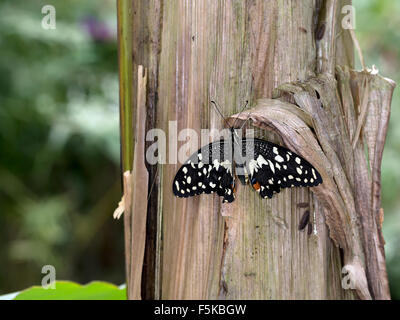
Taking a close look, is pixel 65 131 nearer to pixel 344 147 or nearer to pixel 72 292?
pixel 72 292

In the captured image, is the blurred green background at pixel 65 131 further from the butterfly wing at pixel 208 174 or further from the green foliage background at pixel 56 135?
the butterfly wing at pixel 208 174

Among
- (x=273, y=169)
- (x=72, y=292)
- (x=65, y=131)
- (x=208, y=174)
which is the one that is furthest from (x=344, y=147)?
(x=65, y=131)

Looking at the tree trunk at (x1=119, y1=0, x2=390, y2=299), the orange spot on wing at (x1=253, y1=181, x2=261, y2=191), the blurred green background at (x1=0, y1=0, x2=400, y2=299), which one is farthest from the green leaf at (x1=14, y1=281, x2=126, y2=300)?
the blurred green background at (x1=0, y1=0, x2=400, y2=299)

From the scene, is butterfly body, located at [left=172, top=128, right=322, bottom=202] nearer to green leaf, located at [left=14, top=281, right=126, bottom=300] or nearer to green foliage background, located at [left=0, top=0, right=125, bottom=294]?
green leaf, located at [left=14, top=281, right=126, bottom=300]

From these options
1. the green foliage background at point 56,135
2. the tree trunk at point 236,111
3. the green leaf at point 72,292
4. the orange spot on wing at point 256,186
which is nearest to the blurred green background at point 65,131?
the green foliage background at point 56,135

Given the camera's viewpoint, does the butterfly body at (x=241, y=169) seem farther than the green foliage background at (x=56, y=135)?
No
